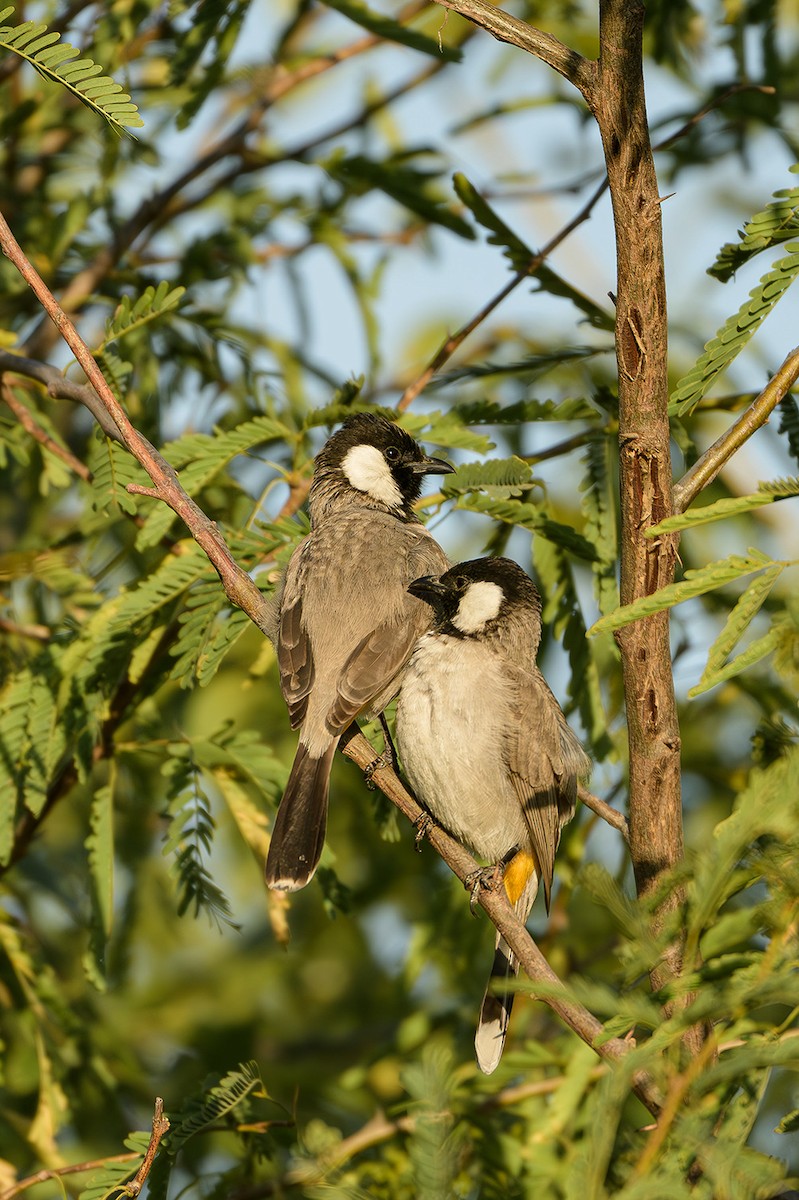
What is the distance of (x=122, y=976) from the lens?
4.84 metres

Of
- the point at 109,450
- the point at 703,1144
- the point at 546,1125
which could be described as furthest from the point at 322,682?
the point at 703,1144

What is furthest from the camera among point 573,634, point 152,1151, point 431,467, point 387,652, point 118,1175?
point 431,467

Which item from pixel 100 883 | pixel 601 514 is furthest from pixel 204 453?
pixel 100 883

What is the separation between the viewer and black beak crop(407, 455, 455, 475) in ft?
14.6

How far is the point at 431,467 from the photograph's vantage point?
4445mm

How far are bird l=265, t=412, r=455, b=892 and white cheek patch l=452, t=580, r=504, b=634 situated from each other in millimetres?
193

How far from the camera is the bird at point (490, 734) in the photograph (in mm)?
3775

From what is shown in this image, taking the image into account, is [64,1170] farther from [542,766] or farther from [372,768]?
[542,766]

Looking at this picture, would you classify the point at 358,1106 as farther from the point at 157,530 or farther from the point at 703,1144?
the point at 703,1144

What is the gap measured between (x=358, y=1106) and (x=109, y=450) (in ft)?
8.02

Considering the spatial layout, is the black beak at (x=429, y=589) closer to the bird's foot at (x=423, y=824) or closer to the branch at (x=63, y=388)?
the bird's foot at (x=423, y=824)

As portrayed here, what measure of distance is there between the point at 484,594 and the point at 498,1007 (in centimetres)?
127

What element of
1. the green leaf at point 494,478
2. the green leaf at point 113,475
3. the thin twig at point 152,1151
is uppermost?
the green leaf at point 494,478

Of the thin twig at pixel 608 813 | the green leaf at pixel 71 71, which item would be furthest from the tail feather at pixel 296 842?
the green leaf at pixel 71 71
